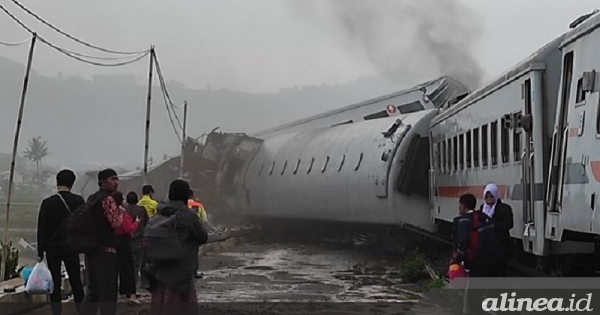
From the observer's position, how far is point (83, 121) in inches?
1258

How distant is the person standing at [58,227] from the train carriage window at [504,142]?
5.11 m

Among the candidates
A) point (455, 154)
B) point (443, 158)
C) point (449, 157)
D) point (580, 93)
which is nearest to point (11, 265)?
point (580, 93)

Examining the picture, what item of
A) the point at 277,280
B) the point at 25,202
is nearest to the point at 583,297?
the point at 277,280

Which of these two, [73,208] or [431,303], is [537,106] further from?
[73,208]

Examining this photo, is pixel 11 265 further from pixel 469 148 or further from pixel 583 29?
pixel 583 29

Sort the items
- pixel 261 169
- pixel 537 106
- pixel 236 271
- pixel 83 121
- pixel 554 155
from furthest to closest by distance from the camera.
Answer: pixel 83 121
pixel 261 169
pixel 236 271
pixel 537 106
pixel 554 155

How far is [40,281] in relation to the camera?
26.6ft

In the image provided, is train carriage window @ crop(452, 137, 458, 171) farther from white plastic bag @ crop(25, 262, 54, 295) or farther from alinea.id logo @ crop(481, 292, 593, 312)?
white plastic bag @ crop(25, 262, 54, 295)

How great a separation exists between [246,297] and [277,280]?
2.47 metres

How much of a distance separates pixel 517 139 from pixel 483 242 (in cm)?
200

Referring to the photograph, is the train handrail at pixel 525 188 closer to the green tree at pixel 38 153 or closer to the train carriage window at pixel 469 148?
the train carriage window at pixel 469 148

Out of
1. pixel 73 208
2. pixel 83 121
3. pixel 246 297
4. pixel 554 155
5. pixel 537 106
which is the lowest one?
pixel 246 297

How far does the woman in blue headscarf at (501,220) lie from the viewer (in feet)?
27.2

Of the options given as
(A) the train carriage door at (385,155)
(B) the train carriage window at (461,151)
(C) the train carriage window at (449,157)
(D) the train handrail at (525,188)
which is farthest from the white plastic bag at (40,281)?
(A) the train carriage door at (385,155)
